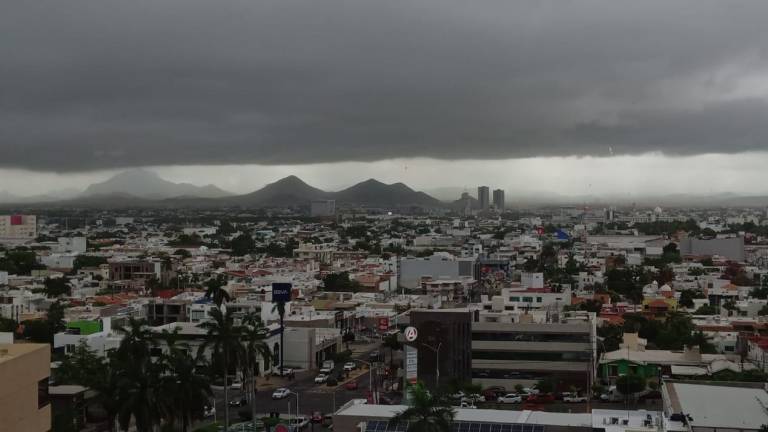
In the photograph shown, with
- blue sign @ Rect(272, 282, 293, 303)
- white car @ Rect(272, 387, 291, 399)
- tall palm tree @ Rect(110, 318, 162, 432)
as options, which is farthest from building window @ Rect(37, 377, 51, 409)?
blue sign @ Rect(272, 282, 293, 303)

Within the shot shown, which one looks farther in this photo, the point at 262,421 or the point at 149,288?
the point at 149,288

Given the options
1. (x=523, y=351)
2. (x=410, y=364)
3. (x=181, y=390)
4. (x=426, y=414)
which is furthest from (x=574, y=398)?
(x=181, y=390)

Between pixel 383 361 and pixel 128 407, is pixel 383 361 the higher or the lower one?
the lower one

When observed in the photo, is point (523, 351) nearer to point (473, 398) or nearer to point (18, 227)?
point (473, 398)

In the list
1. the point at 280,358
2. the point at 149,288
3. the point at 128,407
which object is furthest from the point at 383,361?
the point at 149,288

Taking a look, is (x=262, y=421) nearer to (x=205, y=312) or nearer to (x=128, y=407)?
(x=128, y=407)

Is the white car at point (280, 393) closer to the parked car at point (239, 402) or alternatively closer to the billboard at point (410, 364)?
the parked car at point (239, 402)
